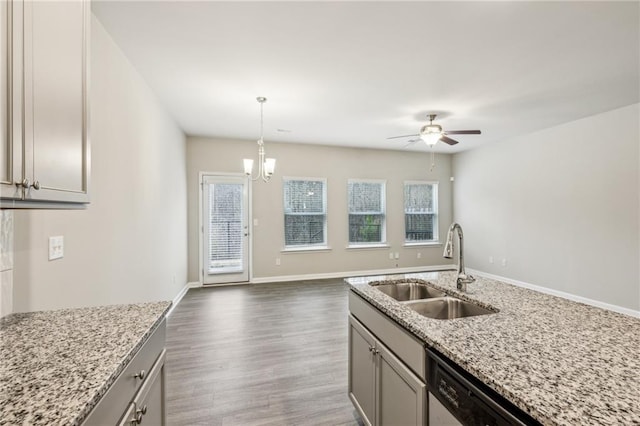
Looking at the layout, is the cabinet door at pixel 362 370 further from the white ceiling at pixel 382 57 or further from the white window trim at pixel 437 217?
the white window trim at pixel 437 217

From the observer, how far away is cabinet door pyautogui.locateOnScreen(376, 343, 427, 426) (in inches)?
46.5

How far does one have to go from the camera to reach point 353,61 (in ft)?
8.72

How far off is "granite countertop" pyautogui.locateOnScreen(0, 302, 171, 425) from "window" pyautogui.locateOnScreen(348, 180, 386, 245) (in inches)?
200

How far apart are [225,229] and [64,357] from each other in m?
4.56

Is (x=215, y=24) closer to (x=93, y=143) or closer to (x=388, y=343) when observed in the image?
(x=93, y=143)

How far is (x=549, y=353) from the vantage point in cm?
95

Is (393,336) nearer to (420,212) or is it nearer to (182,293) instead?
(182,293)

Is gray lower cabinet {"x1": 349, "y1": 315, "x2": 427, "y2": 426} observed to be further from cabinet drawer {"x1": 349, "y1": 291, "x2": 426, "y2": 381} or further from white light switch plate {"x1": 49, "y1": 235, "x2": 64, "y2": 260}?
white light switch plate {"x1": 49, "y1": 235, "x2": 64, "y2": 260}

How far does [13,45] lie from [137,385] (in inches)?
48.3

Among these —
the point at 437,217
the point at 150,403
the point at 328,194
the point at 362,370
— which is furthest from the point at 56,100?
the point at 437,217

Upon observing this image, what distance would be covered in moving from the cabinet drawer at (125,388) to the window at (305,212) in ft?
14.9

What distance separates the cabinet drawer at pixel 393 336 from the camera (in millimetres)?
1182

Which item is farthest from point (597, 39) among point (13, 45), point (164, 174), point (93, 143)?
point (164, 174)

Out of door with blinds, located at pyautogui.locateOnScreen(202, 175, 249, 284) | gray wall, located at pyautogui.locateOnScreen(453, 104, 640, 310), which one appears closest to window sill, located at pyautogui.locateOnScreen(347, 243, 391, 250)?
gray wall, located at pyautogui.locateOnScreen(453, 104, 640, 310)
